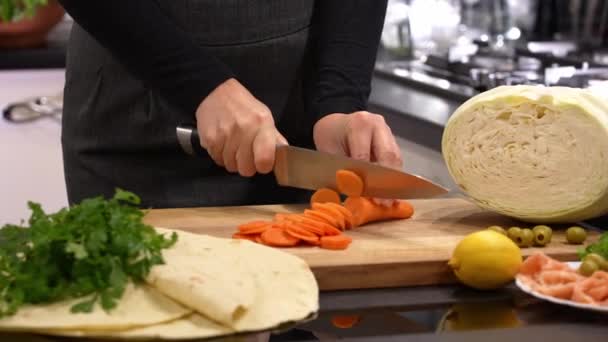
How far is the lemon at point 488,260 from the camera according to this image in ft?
4.06

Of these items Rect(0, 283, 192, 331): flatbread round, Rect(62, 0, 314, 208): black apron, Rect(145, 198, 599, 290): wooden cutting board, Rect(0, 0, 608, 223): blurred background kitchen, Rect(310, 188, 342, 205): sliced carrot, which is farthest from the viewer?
Rect(0, 0, 608, 223): blurred background kitchen

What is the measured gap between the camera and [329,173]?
4.98ft

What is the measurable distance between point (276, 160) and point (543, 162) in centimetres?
36

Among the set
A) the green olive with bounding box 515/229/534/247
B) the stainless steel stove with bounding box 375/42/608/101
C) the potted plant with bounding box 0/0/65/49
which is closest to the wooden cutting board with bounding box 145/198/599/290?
the green olive with bounding box 515/229/534/247

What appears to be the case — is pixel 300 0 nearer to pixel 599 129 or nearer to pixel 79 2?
pixel 79 2

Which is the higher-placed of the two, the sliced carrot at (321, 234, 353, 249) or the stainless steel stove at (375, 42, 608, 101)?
the sliced carrot at (321, 234, 353, 249)

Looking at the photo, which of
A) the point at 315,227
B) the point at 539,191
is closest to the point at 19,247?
the point at 315,227

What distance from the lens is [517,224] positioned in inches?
60.9

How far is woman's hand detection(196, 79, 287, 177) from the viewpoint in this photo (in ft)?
4.80

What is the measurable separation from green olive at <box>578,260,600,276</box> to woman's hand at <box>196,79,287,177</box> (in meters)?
0.45

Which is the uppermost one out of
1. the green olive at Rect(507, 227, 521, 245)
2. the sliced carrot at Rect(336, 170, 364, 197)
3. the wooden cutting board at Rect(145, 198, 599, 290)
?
the sliced carrot at Rect(336, 170, 364, 197)

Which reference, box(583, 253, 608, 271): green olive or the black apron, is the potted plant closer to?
the black apron

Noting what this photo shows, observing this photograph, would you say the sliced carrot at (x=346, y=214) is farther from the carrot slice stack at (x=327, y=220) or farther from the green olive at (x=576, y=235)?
the green olive at (x=576, y=235)

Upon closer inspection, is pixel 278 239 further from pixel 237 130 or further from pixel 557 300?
pixel 557 300
